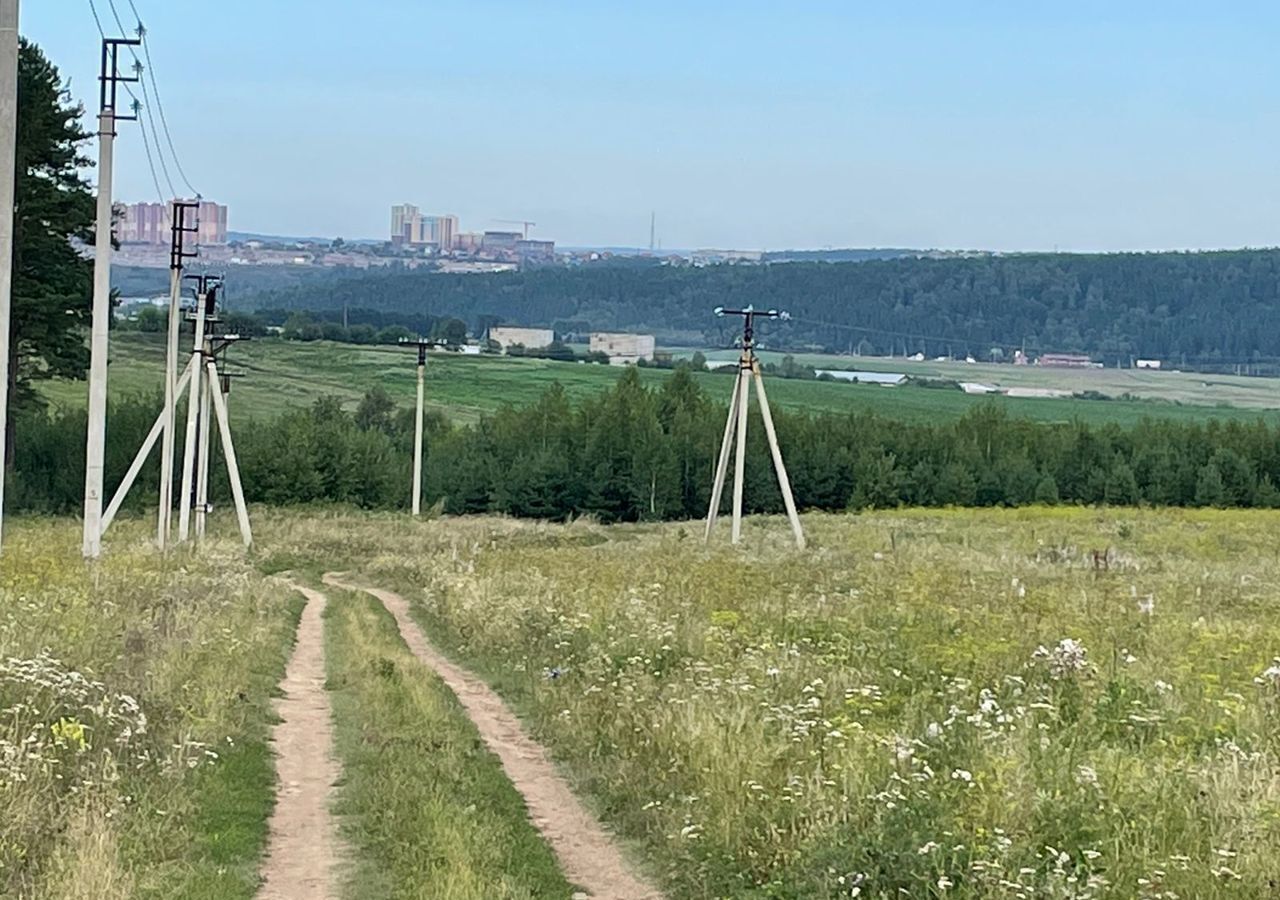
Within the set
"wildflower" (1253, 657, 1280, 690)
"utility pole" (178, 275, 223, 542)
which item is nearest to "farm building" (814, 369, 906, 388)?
"utility pole" (178, 275, 223, 542)

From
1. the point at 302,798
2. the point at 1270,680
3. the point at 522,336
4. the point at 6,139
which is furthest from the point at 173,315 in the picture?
the point at 522,336

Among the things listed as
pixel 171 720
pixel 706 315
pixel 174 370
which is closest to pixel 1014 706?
pixel 171 720

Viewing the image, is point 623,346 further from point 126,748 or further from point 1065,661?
point 126,748

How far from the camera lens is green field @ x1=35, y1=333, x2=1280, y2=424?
4660 inches

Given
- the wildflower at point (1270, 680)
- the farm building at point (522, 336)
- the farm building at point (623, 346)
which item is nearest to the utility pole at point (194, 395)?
the wildflower at point (1270, 680)

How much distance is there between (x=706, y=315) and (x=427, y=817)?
183 meters

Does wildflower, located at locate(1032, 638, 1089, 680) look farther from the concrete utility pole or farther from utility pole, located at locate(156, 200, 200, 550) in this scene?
utility pole, located at locate(156, 200, 200, 550)

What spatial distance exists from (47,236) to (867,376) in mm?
140085

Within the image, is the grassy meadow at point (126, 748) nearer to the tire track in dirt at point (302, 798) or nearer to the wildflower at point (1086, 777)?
the tire track in dirt at point (302, 798)

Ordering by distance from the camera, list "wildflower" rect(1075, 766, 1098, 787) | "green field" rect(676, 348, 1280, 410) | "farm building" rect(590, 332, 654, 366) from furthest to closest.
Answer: "green field" rect(676, 348, 1280, 410) → "farm building" rect(590, 332, 654, 366) → "wildflower" rect(1075, 766, 1098, 787)

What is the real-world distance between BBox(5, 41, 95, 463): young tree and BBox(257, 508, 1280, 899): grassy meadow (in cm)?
3057

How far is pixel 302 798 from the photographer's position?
10.8 metres

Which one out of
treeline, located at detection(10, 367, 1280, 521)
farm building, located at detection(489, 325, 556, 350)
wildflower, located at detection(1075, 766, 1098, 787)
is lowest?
treeline, located at detection(10, 367, 1280, 521)

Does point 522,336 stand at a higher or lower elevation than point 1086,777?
higher
